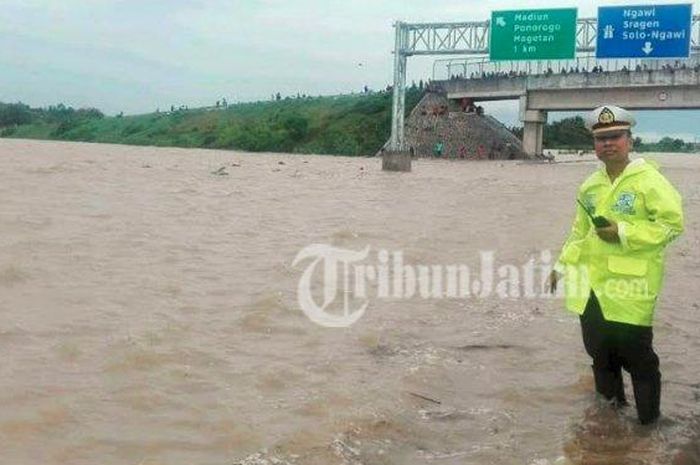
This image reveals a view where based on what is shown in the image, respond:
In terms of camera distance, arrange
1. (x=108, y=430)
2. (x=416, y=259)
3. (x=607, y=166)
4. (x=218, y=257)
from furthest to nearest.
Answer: (x=416, y=259)
(x=218, y=257)
(x=607, y=166)
(x=108, y=430)

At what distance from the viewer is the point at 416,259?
9.20m

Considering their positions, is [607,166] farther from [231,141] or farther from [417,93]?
[231,141]

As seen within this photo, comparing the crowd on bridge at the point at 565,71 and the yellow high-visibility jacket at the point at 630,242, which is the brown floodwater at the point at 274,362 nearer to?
the yellow high-visibility jacket at the point at 630,242

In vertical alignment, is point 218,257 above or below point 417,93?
below

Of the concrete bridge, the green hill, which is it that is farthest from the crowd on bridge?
the green hill

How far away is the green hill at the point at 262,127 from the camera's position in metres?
50.9

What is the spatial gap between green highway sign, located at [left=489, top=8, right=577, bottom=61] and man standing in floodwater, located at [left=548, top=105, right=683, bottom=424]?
27.2 meters

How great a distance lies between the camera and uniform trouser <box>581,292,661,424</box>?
4.25m

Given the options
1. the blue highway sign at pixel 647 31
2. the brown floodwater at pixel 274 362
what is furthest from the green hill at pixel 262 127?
the brown floodwater at pixel 274 362

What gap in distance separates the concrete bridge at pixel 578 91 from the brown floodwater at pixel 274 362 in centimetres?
2520

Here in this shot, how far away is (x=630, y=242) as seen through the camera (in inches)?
160

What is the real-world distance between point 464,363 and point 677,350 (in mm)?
1587

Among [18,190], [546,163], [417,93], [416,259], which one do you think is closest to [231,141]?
[417,93]

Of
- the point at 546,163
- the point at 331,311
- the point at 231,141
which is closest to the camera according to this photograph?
the point at 331,311
